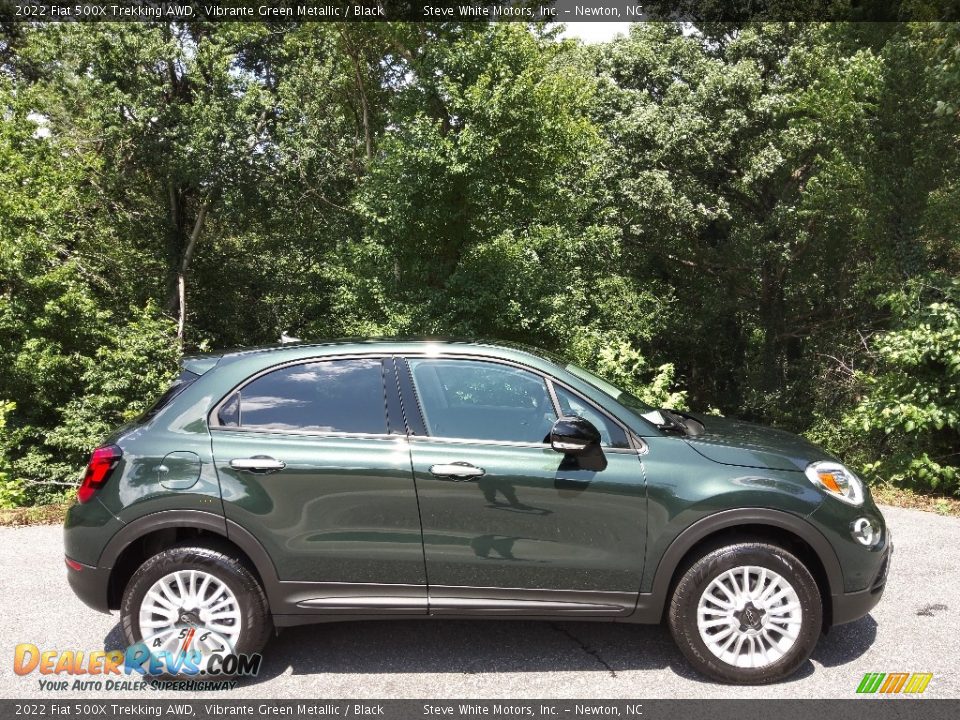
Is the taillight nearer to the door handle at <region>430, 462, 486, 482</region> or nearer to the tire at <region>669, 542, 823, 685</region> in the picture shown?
the door handle at <region>430, 462, 486, 482</region>

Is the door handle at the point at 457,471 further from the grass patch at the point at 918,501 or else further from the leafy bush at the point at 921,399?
the leafy bush at the point at 921,399

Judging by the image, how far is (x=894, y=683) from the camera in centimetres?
373

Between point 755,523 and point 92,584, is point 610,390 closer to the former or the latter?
point 755,523

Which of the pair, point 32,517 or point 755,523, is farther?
point 32,517

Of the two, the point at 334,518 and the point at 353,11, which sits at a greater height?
the point at 353,11

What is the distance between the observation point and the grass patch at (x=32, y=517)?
23.1ft

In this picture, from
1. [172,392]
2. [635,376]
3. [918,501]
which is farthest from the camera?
[635,376]

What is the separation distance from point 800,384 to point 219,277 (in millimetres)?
18864

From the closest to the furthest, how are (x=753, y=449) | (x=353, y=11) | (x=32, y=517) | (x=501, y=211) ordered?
(x=753, y=449)
(x=32, y=517)
(x=501, y=211)
(x=353, y=11)

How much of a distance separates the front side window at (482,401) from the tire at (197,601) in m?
1.21

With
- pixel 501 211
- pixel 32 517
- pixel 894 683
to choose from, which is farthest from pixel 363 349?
pixel 501 211

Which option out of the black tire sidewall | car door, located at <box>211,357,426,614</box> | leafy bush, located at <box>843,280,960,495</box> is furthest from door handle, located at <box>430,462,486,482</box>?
leafy bush, located at <box>843,280,960,495</box>

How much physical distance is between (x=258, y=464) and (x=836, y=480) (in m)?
2.90

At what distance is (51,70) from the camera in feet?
66.7
